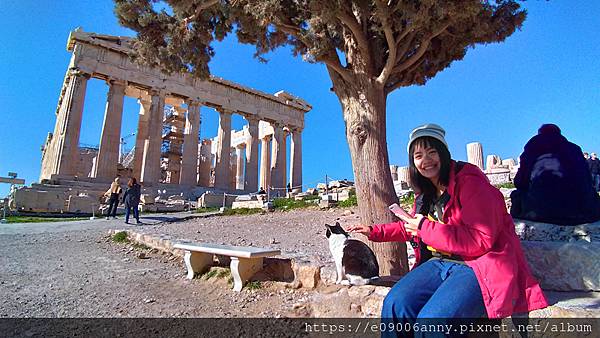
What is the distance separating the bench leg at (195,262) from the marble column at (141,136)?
21.0 meters

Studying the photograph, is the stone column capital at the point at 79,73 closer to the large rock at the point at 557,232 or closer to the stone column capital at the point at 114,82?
the stone column capital at the point at 114,82

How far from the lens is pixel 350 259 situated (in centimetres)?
280

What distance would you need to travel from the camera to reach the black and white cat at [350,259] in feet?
8.86

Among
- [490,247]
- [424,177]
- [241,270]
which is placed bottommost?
[241,270]

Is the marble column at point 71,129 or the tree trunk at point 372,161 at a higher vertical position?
the marble column at point 71,129

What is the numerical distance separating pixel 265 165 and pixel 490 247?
3070 centimetres

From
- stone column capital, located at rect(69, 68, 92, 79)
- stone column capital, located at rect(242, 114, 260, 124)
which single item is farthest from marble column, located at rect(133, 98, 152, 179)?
stone column capital, located at rect(242, 114, 260, 124)

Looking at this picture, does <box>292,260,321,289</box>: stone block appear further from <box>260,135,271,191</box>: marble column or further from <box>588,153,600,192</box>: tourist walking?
<box>260,135,271,191</box>: marble column

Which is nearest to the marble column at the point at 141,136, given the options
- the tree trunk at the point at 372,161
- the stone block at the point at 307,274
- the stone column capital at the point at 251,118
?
the stone column capital at the point at 251,118

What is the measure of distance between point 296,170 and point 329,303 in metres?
28.3

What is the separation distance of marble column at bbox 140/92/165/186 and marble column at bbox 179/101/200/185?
78.9 inches

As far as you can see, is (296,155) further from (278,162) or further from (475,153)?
(475,153)

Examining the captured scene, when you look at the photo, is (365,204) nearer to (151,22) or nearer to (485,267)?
(485,267)

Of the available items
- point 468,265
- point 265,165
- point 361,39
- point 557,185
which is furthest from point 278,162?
point 468,265
